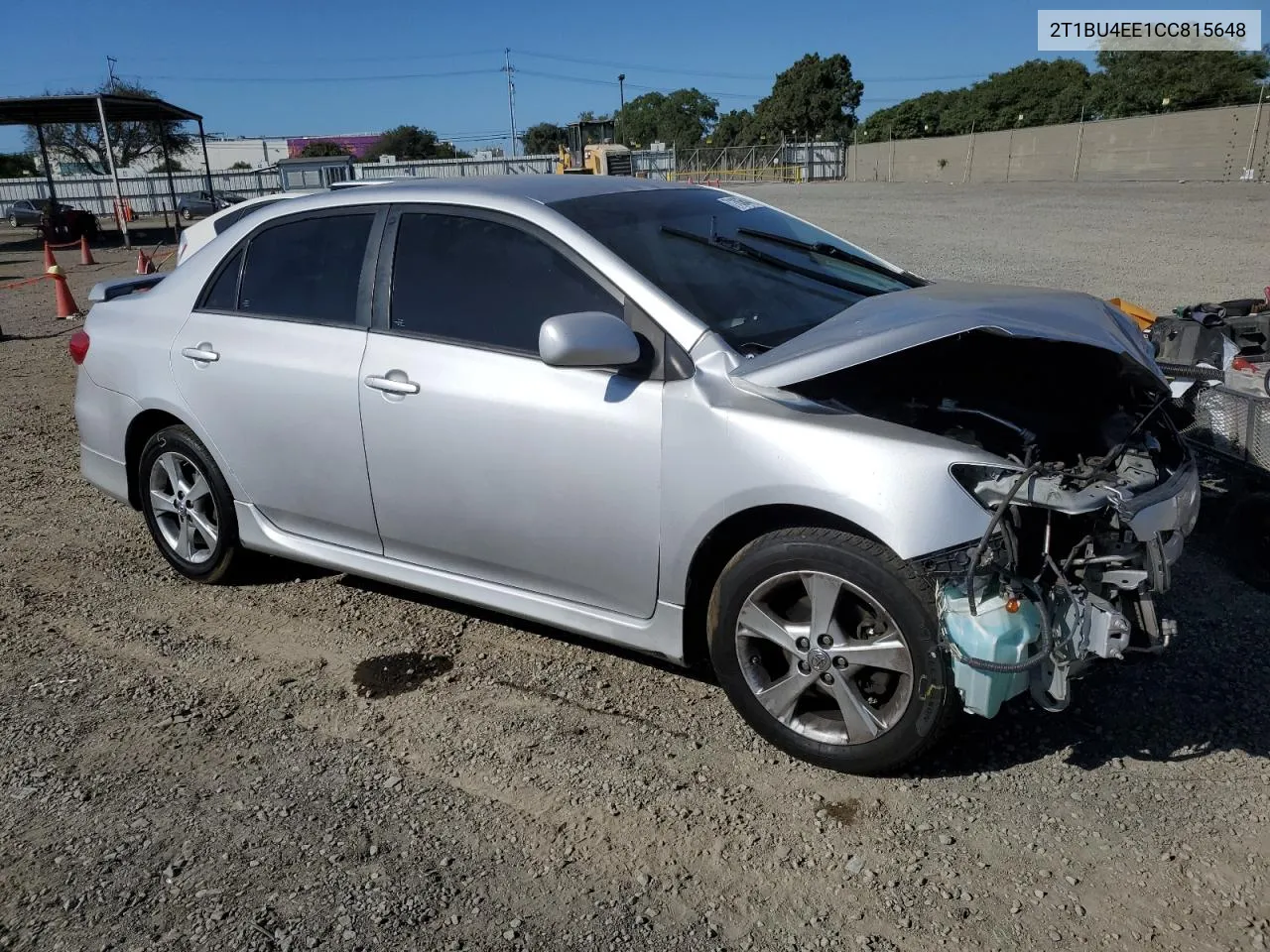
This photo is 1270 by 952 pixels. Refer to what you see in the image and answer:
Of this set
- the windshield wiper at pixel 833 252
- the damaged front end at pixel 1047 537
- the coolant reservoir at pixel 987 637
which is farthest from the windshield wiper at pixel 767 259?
the coolant reservoir at pixel 987 637

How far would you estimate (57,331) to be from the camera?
507 inches

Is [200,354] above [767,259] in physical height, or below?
below

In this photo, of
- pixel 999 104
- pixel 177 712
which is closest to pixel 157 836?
pixel 177 712

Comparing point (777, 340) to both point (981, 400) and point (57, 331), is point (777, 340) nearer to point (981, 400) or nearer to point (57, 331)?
point (981, 400)

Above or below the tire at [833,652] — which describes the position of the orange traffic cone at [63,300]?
below

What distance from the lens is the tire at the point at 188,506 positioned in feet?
14.6

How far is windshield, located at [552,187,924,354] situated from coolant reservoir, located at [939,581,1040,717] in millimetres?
1028

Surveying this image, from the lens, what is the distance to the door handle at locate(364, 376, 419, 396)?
3648 mm

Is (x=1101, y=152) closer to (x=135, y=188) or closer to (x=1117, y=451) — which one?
(x=135, y=188)

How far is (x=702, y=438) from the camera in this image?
3078mm

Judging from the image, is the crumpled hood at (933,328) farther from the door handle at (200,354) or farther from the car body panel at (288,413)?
the door handle at (200,354)

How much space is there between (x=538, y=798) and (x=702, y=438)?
1.20 m

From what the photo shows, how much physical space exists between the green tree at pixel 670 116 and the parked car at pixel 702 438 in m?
114

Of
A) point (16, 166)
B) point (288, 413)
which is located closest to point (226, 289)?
point (288, 413)
